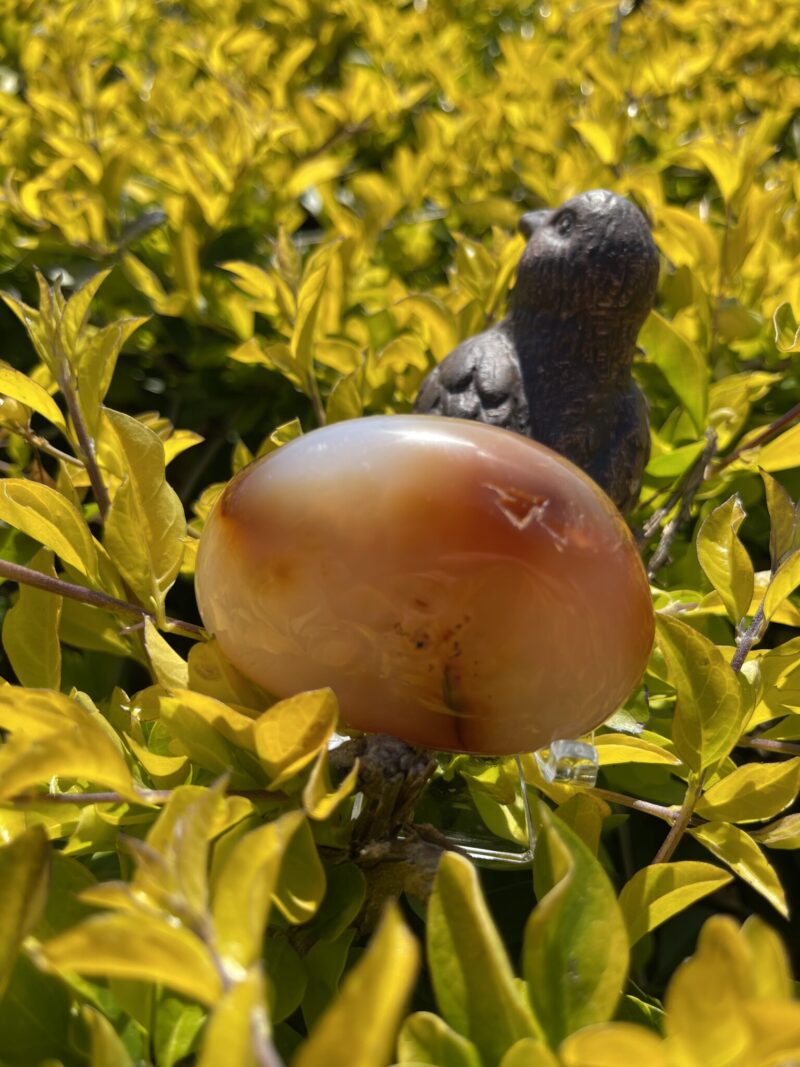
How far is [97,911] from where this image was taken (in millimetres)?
532

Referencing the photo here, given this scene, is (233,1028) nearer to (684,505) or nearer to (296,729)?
(296,729)

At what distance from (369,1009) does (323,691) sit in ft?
0.75

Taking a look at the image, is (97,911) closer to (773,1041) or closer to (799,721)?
(773,1041)

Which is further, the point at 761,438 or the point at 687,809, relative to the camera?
the point at 761,438

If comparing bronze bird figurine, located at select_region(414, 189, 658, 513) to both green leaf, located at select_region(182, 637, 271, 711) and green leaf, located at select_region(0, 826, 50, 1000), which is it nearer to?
green leaf, located at select_region(182, 637, 271, 711)

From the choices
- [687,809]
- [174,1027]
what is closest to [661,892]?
[687,809]

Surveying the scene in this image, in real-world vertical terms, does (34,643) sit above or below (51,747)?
below

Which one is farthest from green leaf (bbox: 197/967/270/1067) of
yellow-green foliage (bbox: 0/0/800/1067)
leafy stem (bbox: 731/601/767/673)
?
leafy stem (bbox: 731/601/767/673)

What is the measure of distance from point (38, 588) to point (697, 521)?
2.20ft

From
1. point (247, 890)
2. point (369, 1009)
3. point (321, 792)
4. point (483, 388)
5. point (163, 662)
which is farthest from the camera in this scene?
point (483, 388)

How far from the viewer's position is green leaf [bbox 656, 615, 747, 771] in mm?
588

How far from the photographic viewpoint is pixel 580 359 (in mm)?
879

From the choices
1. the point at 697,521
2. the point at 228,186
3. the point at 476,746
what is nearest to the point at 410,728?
the point at 476,746

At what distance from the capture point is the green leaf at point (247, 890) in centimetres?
39
